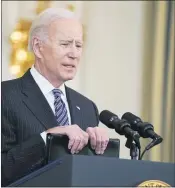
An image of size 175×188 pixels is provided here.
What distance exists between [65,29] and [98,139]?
0.65 meters

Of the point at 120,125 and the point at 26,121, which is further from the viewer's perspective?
the point at 26,121

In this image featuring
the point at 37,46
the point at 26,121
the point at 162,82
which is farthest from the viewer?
the point at 162,82

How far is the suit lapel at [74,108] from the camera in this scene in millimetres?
2428

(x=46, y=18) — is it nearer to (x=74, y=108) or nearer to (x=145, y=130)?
(x=74, y=108)

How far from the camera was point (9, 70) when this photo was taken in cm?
459

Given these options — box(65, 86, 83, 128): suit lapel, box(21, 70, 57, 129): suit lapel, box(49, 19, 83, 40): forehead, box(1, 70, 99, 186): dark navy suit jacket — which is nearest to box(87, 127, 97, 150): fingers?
box(1, 70, 99, 186): dark navy suit jacket

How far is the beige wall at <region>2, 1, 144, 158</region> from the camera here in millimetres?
4961

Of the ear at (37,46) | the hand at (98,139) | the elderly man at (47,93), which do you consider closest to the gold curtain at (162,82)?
the elderly man at (47,93)

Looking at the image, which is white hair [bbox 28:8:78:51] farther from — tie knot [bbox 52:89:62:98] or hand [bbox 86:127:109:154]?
hand [bbox 86:127:109:154]

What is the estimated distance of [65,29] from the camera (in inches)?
95.3

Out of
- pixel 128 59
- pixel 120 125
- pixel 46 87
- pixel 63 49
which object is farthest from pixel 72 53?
pixel 128 59

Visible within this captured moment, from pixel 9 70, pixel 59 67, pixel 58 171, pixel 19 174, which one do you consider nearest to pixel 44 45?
pixel 59 67

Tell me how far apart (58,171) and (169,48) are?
3429 mm

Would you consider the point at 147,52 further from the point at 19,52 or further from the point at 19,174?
the point at 19,174
